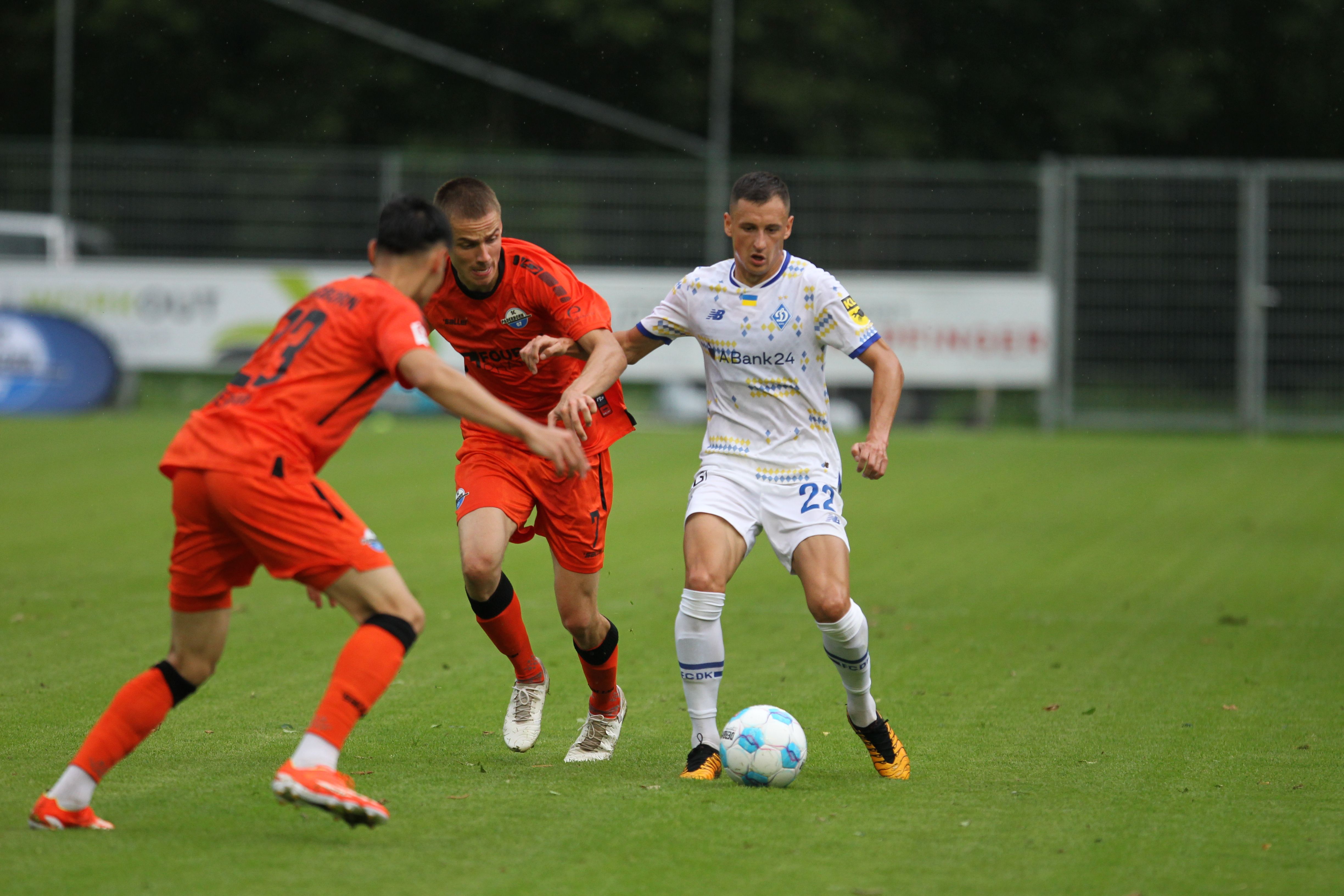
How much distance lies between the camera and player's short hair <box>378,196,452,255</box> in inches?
188

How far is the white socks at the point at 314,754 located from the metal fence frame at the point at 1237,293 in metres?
18.5

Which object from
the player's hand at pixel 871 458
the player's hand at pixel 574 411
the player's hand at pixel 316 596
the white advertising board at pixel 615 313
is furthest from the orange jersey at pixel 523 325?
the white advertising board at pixel 615 313

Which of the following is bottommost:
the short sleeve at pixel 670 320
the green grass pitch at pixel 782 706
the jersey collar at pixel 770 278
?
the green grass pitch at pixel 782 706

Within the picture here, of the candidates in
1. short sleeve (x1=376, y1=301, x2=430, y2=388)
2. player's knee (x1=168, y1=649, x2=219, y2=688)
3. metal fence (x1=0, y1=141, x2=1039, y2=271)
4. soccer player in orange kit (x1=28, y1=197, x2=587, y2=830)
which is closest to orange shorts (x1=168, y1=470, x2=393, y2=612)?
soccer player in orange kit (x1=28, y1=197, x2=587, y2=830)

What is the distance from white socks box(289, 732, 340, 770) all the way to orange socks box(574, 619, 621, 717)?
6.01ft

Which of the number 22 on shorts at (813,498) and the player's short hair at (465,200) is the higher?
the player's short hair at (465,200)

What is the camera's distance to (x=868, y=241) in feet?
74.5

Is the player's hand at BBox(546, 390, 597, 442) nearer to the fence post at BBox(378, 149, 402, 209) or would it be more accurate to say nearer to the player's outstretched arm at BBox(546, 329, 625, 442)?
the player's outstretched arm at BBox(546, 329, 625, 442)

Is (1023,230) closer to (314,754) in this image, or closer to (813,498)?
(813,498)

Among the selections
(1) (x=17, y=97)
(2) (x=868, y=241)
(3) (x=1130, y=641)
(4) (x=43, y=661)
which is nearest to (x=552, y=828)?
(4) (x=43, y=661)

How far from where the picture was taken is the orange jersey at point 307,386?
14.9 feet

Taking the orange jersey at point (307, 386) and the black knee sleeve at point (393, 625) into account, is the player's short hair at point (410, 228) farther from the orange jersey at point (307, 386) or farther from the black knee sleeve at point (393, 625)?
the black knee sleeve at point (393, 625)

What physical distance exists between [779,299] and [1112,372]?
56.4ft

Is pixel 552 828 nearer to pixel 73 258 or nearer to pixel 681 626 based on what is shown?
pixel 681 626
